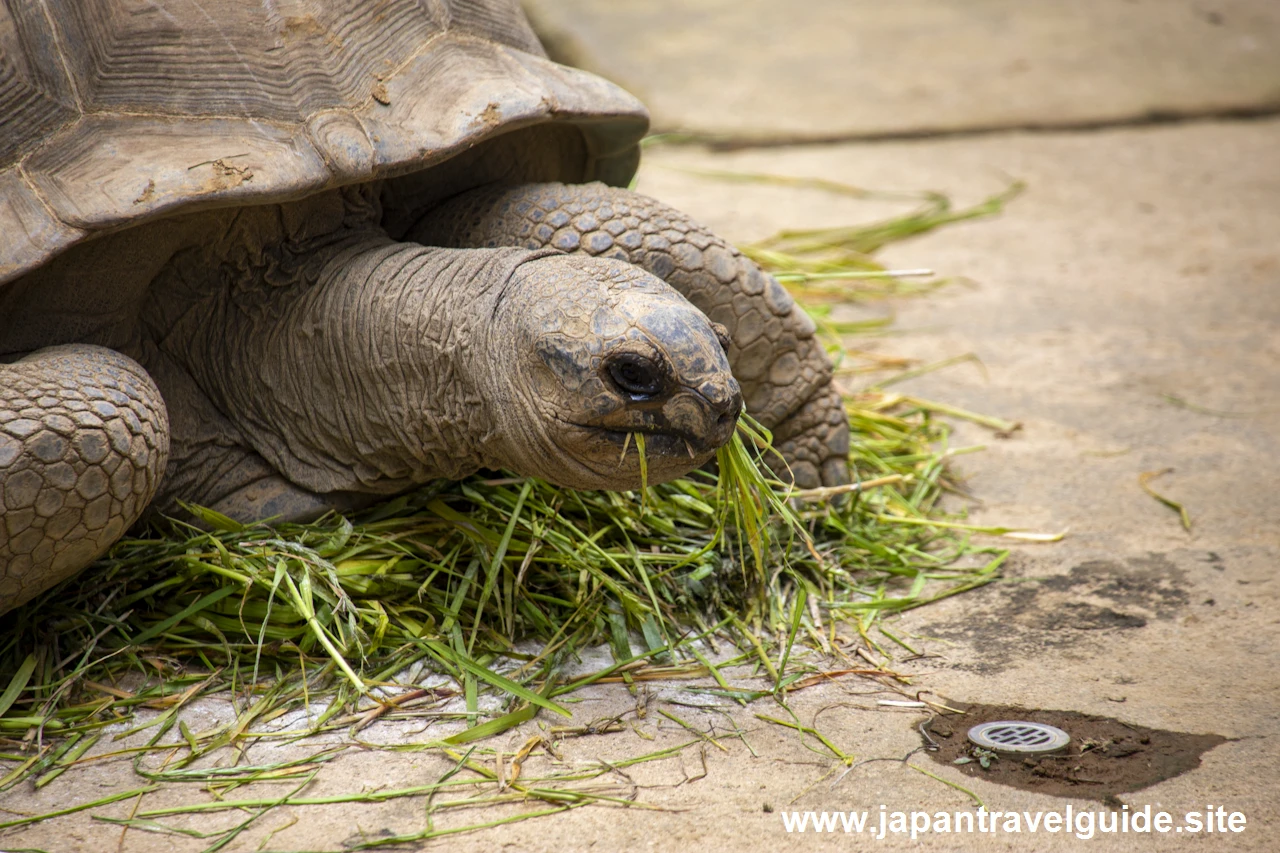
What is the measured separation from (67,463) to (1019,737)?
6.05 ft

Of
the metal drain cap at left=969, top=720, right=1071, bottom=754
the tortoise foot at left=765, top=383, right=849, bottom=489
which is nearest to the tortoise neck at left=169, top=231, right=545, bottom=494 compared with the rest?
the tortoise foot at left=765, top=383, right=849, bottom=489

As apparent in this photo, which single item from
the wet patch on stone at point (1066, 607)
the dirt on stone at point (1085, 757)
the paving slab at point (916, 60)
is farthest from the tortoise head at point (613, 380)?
the paving slab at point (916, 60)

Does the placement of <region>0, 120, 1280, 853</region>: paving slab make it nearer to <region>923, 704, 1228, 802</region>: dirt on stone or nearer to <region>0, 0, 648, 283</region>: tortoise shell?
<region>923, 704, 1228, 802</region>: dirt on stone

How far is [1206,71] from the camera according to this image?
8180mm

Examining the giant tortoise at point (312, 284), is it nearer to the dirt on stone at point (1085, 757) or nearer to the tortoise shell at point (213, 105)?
the tortoise shell at point (213, 105)

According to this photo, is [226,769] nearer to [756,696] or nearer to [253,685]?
[253,685]

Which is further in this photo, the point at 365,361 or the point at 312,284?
the point at 312,284

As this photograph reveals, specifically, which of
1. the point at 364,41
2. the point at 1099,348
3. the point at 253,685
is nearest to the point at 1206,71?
the point at 1099,348

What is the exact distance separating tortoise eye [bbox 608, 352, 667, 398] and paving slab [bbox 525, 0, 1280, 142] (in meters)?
5.64

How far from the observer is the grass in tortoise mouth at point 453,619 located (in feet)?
7.63

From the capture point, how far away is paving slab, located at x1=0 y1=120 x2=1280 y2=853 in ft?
6.72

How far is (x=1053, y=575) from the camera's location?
3.04m

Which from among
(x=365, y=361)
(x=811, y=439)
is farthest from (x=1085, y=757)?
(x=365, y=361)

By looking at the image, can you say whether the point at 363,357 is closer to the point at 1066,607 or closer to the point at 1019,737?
the point at 1019,737
